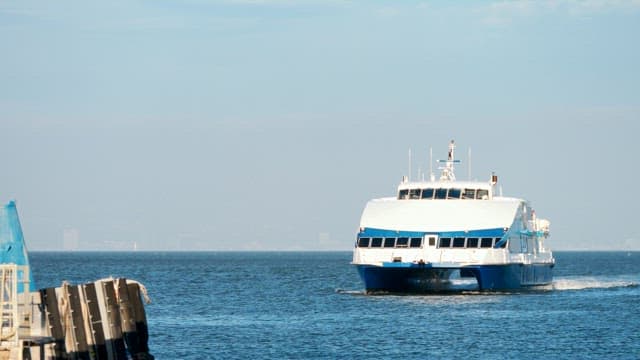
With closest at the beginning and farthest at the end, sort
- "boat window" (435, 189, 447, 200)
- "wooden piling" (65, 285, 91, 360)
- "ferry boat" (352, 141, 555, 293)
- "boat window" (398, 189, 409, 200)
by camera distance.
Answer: "wooden piling" (65, 285, 91, 360) → "ferry boat" (352, 141, 555, 293) → "boat window" (435, 189, 447, 200) → "boat window" (398, 189, 409, 200)

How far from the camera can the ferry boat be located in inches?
2874

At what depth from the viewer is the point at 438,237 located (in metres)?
73.3

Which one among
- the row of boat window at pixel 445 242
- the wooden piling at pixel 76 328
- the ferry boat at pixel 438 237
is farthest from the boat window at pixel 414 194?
the wooden piling at pixel 76 328

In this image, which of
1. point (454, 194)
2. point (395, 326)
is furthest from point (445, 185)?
point (395, 326)

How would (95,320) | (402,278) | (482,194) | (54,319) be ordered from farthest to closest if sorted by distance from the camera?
1. (482,194)
2. (402,278)
3. (95,320)
4. (54,319)

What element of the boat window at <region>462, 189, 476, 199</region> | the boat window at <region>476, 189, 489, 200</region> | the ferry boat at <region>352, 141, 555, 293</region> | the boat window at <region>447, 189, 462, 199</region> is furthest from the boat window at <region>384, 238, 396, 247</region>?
the boat window at <region>476, 189, 489, 200</region>

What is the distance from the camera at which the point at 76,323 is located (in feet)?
111

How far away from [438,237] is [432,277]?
5.14 meters

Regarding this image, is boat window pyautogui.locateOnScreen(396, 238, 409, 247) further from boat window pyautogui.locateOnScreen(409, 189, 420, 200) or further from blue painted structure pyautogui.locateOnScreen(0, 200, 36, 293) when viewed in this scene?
blue painted structure pyautogui.locateOnScreen(0, 200, 36, 293)

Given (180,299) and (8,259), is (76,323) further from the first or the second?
(180,299)

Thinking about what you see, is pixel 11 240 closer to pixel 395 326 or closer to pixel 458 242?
pixel 395 326

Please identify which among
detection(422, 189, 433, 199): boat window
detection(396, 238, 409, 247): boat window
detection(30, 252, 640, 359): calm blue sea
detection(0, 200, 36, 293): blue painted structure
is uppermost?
detection(422, 189, 433, 199): boat window

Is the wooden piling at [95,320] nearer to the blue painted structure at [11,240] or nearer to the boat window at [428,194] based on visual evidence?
the blue painted structure at [11,240]

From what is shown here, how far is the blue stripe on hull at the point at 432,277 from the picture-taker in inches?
2918
